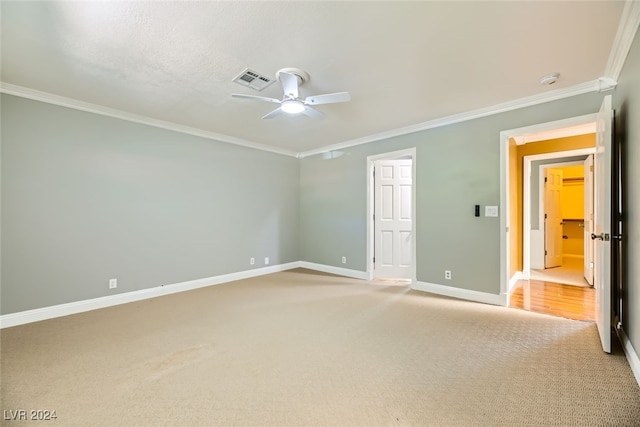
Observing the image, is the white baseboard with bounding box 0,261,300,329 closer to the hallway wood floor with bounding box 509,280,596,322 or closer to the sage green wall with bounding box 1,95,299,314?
the sage green wall with bounding box 1,95,299,314

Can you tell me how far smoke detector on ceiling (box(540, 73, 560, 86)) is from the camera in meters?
2.66

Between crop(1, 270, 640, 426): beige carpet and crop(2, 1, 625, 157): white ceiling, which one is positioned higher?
crop(2, 1, 625, 157): white ceiling

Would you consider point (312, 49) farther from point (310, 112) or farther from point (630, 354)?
point (630, 354)

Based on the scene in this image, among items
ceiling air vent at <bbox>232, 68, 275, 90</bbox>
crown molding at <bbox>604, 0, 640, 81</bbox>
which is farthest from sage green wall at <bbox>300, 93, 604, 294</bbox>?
ceiling air vent at <bbox>232, 68, 275, 90</bbox>

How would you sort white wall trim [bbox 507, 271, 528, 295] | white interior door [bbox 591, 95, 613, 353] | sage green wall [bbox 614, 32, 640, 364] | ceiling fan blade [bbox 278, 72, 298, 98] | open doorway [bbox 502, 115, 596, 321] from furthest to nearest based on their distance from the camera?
white wall trim [bbox 507, 271, 528, 295] < open doorway [bbox 502, 115, 596, 321] < ceiling fan blade [bbox 278, 72, 298, 98] < white interior door [bbox 591, 95, 613, 353] < sage green wall [bbox 614, 32, 640, 364]

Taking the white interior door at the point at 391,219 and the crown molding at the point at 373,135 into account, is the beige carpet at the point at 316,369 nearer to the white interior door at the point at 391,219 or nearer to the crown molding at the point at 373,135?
the white interior door at the point at 391,219

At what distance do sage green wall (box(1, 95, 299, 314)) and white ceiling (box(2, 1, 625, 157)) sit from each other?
0.50 m

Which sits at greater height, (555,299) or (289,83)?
(289,83)

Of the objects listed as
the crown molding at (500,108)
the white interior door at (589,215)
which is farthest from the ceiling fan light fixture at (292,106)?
the white interior door at (589,215)

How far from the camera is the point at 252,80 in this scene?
2705 mm

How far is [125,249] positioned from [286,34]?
335 cm

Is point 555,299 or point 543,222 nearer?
point 555,299

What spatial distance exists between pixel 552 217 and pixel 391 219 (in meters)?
3.72

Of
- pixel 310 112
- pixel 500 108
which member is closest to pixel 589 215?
→ pixel 500 108
